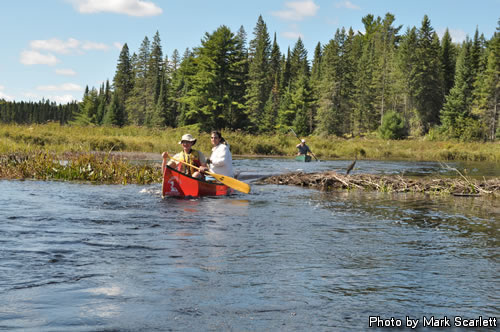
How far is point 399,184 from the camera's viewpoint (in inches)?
640

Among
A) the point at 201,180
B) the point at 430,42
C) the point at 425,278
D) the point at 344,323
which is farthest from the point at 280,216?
the point at 430,42

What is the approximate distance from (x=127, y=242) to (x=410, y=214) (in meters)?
6.82

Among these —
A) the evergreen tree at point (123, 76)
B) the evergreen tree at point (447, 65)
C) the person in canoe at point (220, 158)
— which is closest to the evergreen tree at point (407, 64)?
the evergreen tree at point (447, 65)

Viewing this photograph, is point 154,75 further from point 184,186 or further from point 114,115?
point 184,186

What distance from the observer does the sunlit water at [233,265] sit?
475cm

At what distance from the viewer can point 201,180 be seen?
13039 millimetres

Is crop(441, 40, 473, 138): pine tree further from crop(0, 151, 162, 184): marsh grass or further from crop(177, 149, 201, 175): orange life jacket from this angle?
crop(177, 149, 201, 175): orange life jacket

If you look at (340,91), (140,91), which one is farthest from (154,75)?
(340,91)

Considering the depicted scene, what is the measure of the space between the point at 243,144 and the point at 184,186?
80.9ft

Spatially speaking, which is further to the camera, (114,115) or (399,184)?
(114,115)

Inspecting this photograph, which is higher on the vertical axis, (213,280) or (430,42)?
(430,42)

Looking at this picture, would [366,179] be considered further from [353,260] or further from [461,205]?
[353,260]

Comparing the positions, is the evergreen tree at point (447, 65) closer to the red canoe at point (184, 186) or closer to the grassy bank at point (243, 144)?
the grassy bank at point (243, 144)

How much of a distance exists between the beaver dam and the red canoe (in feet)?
14.9
